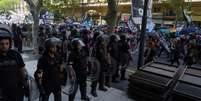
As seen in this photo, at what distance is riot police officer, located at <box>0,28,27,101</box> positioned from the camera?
4039mm

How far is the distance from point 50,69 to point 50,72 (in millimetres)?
51

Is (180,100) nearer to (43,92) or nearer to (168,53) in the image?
(43,92)

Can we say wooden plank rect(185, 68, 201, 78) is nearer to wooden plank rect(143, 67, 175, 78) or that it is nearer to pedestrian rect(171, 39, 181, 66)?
wooden plank rect(143, 67, 175, 78)

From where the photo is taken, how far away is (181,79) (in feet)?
21.6

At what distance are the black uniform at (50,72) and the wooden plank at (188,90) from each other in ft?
7.75

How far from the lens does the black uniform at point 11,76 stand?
405 centimetres

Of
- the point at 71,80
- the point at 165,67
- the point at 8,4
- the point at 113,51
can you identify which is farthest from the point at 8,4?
the point at 71,80

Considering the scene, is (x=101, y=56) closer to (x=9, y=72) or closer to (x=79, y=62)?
(x=79, y=62)

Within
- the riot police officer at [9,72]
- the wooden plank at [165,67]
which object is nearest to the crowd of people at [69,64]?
the riot police officer at [9,72]

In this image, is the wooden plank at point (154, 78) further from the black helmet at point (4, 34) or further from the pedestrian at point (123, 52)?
the black helmet at point (4, 34)

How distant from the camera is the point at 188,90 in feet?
20.4

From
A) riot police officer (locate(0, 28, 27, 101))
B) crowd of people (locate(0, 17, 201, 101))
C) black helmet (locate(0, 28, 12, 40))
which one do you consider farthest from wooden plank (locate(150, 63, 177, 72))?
black helmet (locate(0, 28, 12, 40))

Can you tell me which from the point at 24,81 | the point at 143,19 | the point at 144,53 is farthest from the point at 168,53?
the point at 24,81

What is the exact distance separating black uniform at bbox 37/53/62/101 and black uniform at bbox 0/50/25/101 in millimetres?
956
